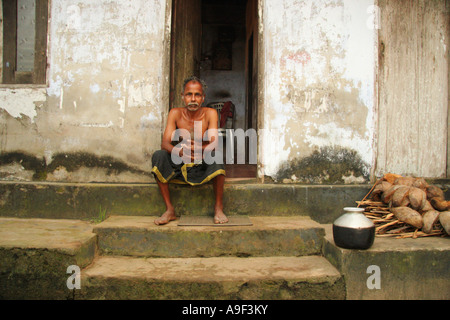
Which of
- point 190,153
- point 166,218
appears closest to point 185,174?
point 190,153

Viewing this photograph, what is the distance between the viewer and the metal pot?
2.34 m

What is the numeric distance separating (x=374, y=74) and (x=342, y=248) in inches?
84.6

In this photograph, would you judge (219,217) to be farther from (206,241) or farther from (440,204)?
(440,204)

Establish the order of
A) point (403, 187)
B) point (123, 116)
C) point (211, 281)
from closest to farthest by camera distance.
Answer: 1. point (211, 281)
2. point (403, 187)
3. point (123, 116)

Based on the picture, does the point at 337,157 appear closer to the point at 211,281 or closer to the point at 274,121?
the point at 274,121

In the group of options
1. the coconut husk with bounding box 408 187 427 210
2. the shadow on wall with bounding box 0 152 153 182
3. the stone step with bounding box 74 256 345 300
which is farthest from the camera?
the shadow on wall with bounding box 0 152 153 182

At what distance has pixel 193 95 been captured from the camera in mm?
3211

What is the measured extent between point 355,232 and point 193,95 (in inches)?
80.4

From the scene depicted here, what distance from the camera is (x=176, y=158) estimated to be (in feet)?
10.2

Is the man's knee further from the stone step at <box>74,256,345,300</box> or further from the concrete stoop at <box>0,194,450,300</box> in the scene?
the stone step at <box>74,256,345,300</box>

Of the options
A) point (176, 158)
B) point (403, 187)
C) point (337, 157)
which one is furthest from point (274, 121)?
point (403, 187)

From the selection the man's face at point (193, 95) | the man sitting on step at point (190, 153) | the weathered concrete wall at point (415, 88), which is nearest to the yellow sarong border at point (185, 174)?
the man sitting on step at point (190, 153)

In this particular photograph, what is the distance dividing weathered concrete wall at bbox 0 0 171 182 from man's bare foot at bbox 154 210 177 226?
0.59m

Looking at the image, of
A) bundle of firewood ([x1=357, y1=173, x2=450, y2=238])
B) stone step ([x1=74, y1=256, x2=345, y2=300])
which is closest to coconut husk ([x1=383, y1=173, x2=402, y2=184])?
bundle of firewood ([x1=357, y1=173, x2=450, y2=238])
